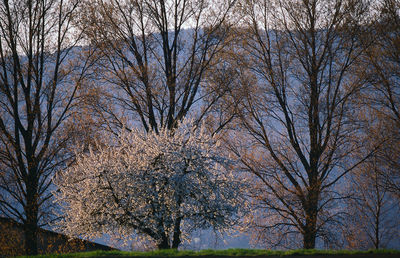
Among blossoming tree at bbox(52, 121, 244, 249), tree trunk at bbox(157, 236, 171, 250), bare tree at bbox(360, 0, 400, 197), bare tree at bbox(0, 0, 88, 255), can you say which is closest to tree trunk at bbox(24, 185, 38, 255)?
bare tree at bbox(0, 0, 88, 255)

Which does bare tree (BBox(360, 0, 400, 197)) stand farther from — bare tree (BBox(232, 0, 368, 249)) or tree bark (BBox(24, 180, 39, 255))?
tree bark (BBox(24, 180, 39, 255))

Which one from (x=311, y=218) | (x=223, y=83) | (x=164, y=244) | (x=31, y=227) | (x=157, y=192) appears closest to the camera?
(x=157, y=192)

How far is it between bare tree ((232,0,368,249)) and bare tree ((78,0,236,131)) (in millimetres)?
1783

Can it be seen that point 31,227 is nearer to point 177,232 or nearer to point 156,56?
point 177,232

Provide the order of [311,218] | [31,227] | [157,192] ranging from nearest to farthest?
[157,192] → [31,227] → [311,218]

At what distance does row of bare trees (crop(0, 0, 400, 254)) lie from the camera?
18.7 m

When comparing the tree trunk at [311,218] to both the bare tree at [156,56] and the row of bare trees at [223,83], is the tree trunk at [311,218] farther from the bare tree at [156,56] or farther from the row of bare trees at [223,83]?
the bare tree at [156,56]

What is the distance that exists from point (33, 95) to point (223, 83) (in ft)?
28.8

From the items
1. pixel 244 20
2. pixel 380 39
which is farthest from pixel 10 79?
pixel 380 39

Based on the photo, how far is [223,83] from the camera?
19859 millimetres

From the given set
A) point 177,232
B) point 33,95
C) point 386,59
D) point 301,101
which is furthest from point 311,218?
point 33,95

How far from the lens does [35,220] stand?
56.7 ft

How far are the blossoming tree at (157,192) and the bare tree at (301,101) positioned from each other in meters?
5.15

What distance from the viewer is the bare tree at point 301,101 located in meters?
18.9
